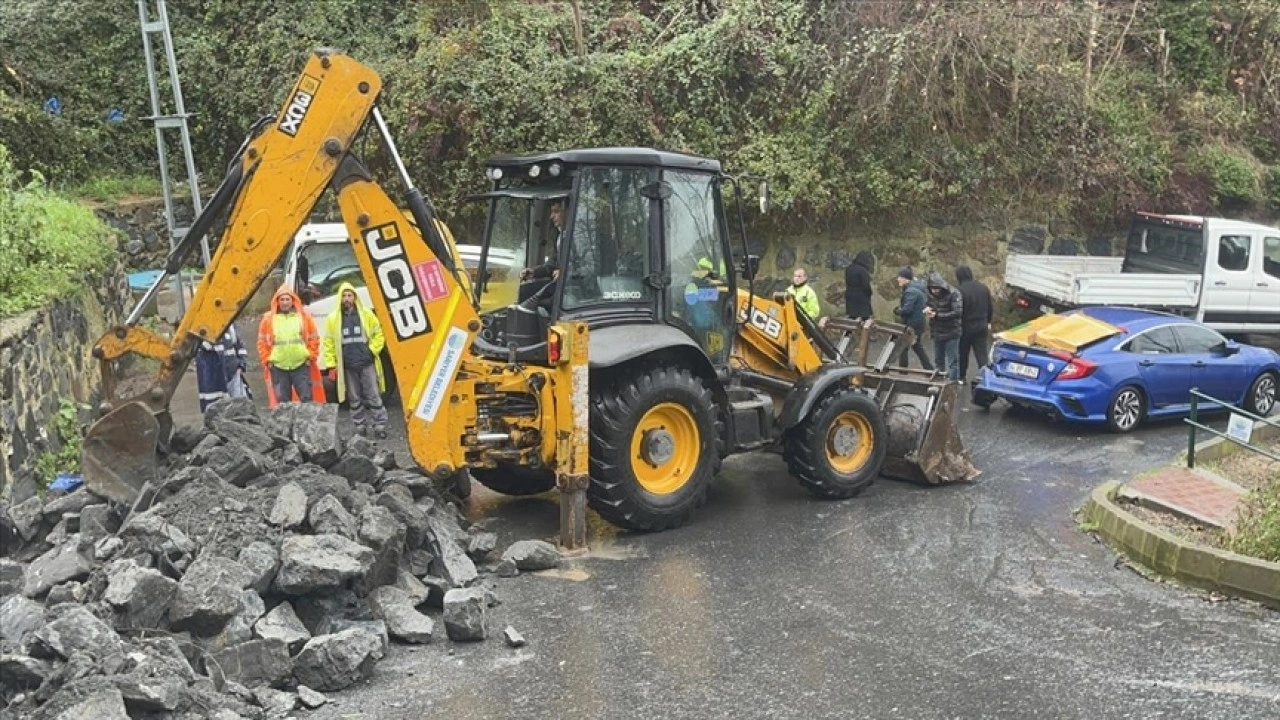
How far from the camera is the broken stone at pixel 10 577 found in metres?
6.33

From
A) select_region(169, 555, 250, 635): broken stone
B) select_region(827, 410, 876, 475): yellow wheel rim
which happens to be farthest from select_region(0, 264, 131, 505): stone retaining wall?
select_region(827, 410, 876, 475): yellow wheel rim

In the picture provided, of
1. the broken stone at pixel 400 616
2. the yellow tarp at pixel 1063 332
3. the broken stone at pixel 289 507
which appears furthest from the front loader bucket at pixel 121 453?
the yellow tarp at pixel 1063 332

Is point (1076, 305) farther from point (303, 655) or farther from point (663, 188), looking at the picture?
point (303, 655)

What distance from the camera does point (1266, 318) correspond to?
16234 millimetres

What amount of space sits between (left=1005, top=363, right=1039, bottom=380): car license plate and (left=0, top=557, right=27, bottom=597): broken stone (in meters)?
9.59

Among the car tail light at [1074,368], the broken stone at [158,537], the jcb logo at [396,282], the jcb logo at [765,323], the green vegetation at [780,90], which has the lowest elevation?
the broken stone at [158,537]

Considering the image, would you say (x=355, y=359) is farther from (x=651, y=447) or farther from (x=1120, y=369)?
(x=1120, y=369)

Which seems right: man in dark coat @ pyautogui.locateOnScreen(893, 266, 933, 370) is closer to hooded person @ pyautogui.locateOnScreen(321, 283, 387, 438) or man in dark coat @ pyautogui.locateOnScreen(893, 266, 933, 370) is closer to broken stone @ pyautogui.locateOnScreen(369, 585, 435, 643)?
hooded person @ pyautogui.locateOnScreen(321, 283, 387, 438)

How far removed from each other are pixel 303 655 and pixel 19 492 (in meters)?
3.85

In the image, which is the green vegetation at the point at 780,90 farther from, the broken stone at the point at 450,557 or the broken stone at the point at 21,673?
the broken stone at the point at 21,673

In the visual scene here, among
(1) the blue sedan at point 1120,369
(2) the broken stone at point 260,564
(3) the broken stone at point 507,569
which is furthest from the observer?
(1) the blue sedan at point 1120,369

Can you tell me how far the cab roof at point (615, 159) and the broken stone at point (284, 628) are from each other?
12.1 ft

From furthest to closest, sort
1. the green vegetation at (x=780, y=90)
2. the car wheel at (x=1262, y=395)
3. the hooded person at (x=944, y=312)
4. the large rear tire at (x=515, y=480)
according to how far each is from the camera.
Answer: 1. the green vegetation at (x=780, y=90)
2. the hooded person at (x=944, y=312)
3. the car wheel at (x=1262, y=395)
4. the large rear tire at (x=515, y=480)

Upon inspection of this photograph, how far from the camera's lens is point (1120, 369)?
11.9m
